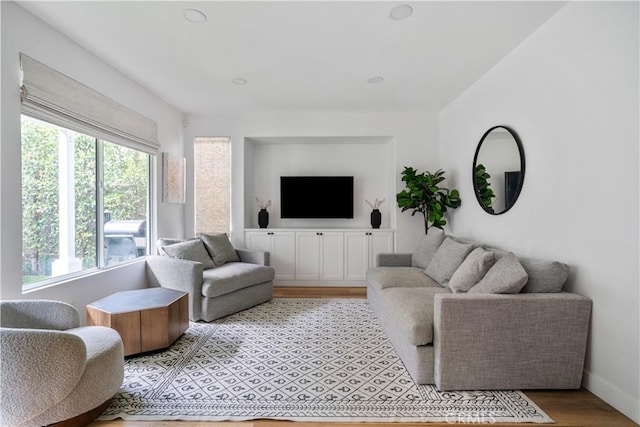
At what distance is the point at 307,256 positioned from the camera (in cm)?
458

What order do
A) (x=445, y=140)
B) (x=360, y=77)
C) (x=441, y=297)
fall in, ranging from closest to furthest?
(x=441, y=297) < (x=360, y=77) < (x=445, y=140)

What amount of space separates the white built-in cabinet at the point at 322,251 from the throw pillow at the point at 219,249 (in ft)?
1.75

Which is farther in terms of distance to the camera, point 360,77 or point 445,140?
point 445,140

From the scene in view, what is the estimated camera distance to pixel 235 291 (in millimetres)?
3412

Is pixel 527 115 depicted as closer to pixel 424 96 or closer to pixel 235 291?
pixel 424 96

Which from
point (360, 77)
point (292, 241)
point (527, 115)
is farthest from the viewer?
point (292, 241)

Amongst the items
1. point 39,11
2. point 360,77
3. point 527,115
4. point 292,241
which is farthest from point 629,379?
point 39,11

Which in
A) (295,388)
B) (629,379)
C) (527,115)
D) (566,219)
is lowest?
(295,388)

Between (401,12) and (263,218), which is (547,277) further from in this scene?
(263,218)

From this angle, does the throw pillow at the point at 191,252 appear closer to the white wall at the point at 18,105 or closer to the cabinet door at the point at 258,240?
the white wall at the point at 18,105

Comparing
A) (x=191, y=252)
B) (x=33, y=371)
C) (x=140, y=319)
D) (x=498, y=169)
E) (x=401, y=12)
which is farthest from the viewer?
(x=191, y=252)

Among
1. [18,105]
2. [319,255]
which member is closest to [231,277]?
[319,255]

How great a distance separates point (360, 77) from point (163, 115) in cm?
268

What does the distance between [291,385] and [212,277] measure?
160cm
